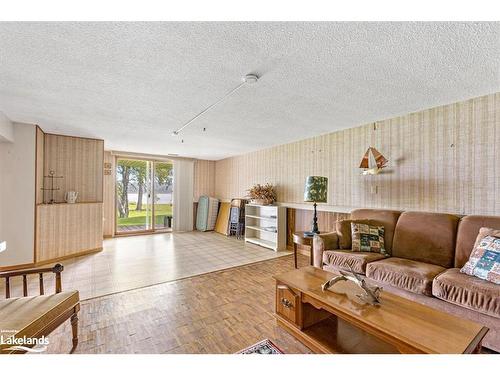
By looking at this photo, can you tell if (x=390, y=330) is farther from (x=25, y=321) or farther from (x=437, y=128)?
(x=437, y=128)

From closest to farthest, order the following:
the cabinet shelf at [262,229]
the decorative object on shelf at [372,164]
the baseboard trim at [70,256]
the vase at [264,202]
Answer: the decorative object on shelf at [372,164] → the baseboard trim at [70,256] → the cabinet shelf at [262,229] → the vase at [264,202]

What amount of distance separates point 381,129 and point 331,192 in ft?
4.11

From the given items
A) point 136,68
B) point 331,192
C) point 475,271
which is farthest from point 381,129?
point 136,68

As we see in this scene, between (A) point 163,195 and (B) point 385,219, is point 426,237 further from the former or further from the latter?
(A) point 163,195

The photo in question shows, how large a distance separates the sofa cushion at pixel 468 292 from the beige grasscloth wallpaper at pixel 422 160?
1.09m

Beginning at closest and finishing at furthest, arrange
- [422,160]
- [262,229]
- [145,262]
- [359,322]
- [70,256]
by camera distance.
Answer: [359,322] → [422,160] → [145,262] → [70,256] → [262,229]

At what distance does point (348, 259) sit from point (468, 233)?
1170mm

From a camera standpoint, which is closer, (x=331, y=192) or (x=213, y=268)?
(x=213, y=268)

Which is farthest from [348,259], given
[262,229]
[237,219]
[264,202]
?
[237,219]

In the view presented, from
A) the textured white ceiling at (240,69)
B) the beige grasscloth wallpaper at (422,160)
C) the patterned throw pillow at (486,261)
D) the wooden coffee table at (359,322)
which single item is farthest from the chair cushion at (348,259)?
the textured white ceiling at (240,69)

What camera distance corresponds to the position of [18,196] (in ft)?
11.5

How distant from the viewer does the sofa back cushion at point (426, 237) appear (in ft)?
7.98

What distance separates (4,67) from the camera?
1.92 m

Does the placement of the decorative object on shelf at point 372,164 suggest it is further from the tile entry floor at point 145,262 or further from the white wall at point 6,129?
the white wall at point 6,129
